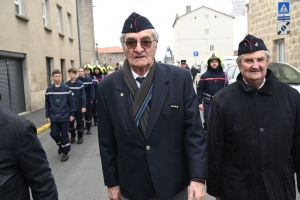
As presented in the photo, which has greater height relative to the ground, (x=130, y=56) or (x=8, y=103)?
(x=130, y=56)

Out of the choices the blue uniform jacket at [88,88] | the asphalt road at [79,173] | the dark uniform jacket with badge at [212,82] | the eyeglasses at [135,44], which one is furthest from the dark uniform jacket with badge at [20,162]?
the blue uniform jacket at [88,88]

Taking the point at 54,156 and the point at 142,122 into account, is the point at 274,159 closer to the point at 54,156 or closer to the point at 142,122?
the point at 142,122

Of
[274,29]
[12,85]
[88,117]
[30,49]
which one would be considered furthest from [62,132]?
[274,29]

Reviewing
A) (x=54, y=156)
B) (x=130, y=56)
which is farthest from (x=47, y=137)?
(x=130, y=56)

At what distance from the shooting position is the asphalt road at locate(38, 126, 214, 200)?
4770mm

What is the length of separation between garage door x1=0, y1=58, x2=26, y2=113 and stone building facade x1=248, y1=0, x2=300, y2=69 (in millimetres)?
11496

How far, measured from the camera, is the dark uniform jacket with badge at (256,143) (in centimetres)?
239

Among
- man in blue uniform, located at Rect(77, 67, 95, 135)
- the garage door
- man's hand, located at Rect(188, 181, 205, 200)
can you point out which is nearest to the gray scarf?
man's hand, located at Rect(188, 181, 205, 200)

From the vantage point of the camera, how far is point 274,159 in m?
2.39

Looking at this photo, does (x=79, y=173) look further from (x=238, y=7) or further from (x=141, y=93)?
(x=238, y=7)

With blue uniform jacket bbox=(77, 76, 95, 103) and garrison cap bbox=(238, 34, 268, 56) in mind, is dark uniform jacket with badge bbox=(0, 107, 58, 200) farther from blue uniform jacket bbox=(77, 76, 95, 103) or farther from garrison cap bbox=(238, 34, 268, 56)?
blue uniform jacket bbox=(77, 76, 95, 103)

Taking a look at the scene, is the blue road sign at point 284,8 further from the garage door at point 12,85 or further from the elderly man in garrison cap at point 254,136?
the garage door at point 12,85

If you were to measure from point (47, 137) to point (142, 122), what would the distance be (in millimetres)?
7664

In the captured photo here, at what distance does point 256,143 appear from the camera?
2.41 meters
